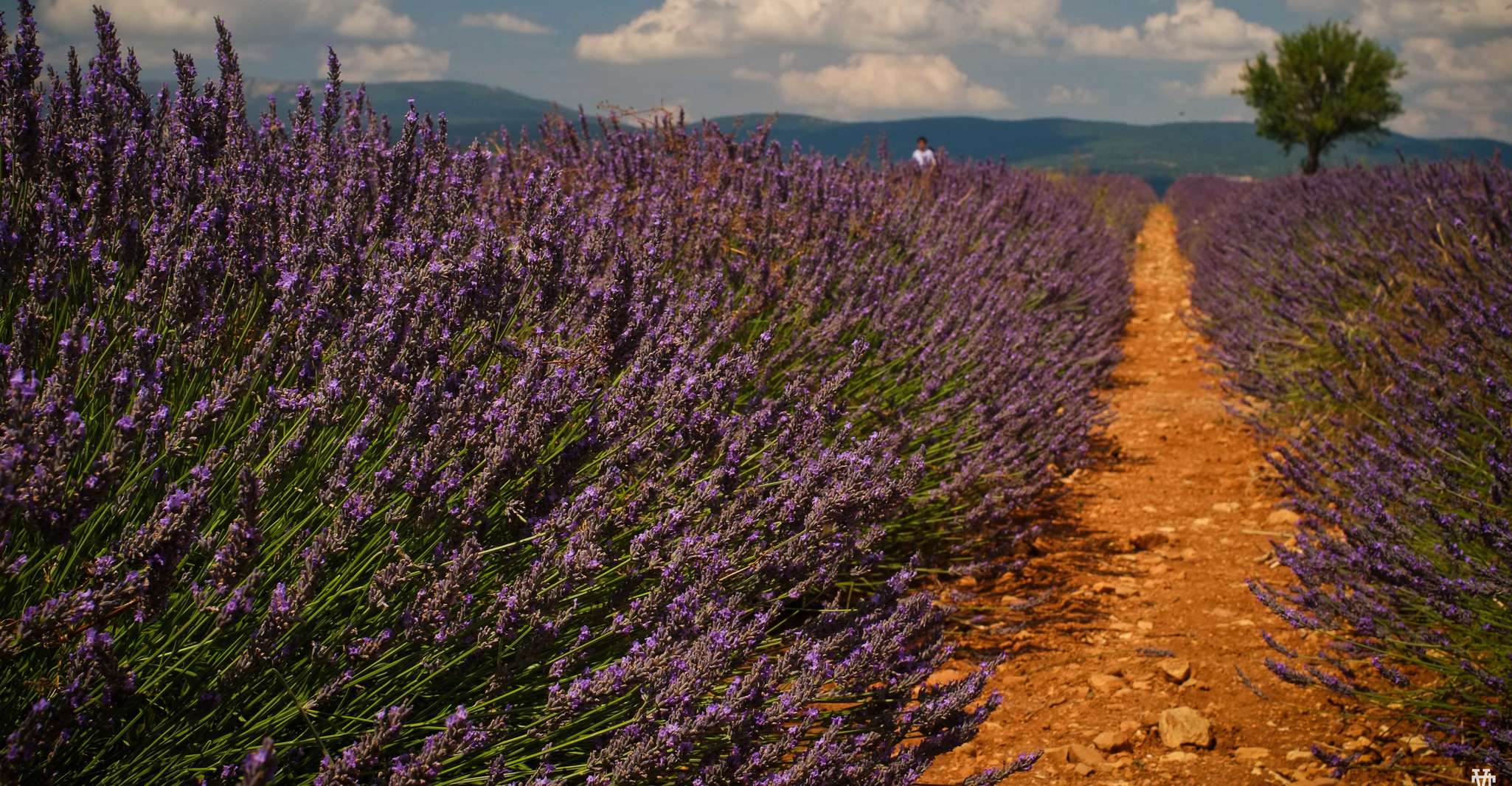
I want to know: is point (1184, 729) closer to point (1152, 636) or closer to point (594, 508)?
point (1152, 636)

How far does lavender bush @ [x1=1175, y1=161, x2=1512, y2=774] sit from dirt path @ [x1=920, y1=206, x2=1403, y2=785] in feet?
0.52

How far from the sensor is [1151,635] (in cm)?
308

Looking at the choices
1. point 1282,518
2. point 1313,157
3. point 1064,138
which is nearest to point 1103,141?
point 1064,138

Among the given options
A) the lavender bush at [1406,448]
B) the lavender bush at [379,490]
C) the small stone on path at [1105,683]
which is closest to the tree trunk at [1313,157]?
the lavender bush at [1406,448]

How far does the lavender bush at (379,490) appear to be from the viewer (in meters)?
1.16

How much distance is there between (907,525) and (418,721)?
6.24 ft

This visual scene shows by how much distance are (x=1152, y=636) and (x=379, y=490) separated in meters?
2.58

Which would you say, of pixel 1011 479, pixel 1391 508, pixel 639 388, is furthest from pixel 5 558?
pixel 1391 508

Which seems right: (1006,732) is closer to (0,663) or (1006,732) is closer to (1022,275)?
(0,663)

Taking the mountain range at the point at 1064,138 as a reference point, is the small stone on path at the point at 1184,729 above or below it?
below

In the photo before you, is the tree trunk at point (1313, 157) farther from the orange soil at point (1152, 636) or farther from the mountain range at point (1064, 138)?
the mountain range at point (1064, 138)

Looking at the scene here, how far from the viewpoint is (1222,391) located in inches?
245

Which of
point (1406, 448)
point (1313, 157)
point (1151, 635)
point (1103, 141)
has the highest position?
point (1103, 141)

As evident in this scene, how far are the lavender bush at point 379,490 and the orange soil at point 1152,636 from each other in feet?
2.28
